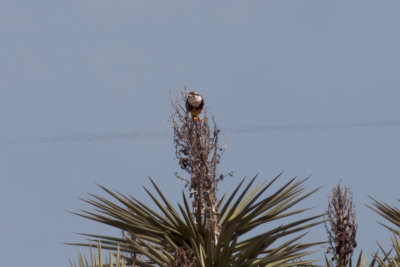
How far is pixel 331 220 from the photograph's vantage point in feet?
29.9

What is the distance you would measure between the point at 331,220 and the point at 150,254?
1723mm

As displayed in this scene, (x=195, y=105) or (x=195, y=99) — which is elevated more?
(x=195, y=99)

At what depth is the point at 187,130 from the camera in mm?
9758

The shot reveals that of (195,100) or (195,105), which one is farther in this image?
(195,100)

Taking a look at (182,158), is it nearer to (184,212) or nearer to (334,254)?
(184,212)

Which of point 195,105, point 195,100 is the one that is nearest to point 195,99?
point 195,100

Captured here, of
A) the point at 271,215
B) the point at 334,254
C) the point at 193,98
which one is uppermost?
the point at 193,98

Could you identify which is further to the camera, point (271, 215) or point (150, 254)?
point (271, 215)

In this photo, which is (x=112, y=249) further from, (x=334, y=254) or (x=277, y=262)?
(x=334, y=254)

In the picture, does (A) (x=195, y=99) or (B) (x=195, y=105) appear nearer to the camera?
(B) (x=195, y=105)

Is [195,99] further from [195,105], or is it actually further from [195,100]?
[195,105]

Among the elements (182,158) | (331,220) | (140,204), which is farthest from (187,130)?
(331,220)

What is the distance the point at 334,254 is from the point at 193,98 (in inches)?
85.5

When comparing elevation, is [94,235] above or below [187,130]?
below
